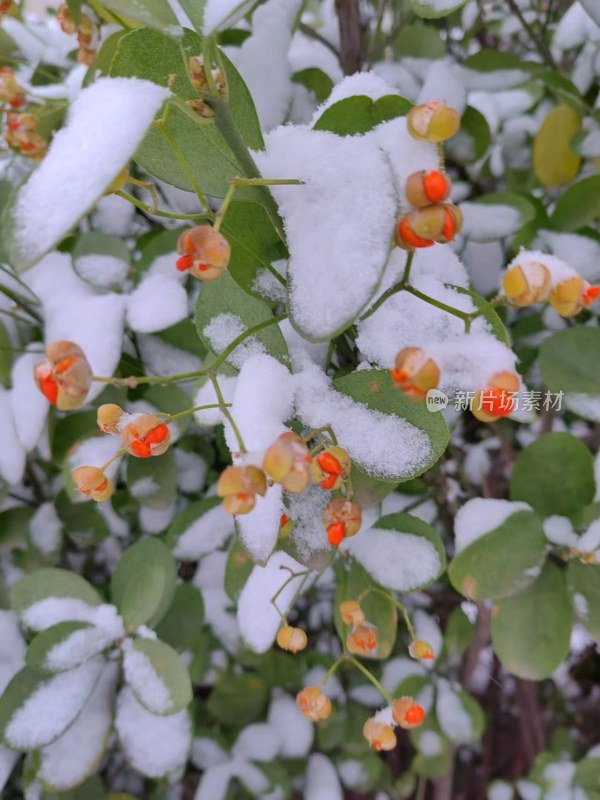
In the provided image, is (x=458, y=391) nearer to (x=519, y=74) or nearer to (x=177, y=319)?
(x=177, y=319)

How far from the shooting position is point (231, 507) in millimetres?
301

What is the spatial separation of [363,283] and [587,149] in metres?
0.49

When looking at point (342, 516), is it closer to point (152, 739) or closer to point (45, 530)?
point (152, 739)

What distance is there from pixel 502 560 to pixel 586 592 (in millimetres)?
73

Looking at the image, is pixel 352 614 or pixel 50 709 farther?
pixel 50 709

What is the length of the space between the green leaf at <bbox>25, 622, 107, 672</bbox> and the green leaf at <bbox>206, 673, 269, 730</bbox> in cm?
28

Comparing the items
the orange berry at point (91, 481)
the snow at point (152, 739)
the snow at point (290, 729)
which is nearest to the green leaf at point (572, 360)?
the orange berry at point (91, 481)

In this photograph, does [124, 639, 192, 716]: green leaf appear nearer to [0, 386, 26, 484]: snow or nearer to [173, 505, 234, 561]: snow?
[173, 505, 234, 561]: snow

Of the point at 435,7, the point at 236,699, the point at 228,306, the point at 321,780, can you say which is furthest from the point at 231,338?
the point at 321,780

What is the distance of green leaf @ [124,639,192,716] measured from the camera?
0.55 metres

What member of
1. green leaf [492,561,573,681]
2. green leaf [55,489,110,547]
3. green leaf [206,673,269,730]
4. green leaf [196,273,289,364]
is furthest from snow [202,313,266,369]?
green leaf [206,673,269,730]

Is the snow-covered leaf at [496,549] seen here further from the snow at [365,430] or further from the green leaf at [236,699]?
the green leaf at [236,699]

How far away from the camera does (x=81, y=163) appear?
243mm

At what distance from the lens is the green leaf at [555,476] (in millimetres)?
550
